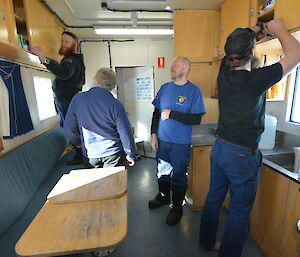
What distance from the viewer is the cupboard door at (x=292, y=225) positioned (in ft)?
3.96

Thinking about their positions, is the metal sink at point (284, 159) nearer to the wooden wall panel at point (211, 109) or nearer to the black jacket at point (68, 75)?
the wooden wall panel at point (211, 109)

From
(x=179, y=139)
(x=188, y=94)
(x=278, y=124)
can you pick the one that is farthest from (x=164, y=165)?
(x=278, y=124)

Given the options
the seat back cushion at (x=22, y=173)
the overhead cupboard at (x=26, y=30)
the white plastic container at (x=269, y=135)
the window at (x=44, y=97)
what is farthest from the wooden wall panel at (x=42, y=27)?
the white plastic container at (x=269, y=135)

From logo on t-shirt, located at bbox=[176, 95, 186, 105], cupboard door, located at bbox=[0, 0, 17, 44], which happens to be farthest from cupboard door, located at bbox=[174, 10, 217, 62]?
cupboard door, located at bbox=[0, 0, 17, 44]

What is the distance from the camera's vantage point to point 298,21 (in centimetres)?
122

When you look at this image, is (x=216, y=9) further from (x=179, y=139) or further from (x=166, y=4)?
(x=179, y=139)

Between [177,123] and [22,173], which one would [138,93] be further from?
[22,173]

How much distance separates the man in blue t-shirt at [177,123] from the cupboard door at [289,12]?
2.42 ft

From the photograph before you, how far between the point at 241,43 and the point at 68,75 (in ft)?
5.93

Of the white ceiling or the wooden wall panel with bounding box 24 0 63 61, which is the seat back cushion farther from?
the white ceiling

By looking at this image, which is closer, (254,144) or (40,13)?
(254,144)

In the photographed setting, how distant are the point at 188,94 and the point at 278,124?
0.91 meters

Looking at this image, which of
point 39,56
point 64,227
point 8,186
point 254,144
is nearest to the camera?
point 64,227

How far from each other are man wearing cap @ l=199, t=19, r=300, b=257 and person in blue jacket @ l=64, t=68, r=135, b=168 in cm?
75
